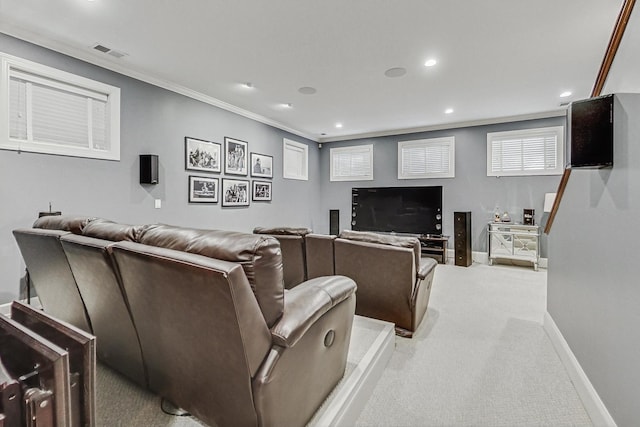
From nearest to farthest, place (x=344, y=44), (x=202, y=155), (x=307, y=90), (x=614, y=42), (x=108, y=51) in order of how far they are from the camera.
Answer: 1. (x=614, y=42)
2. (x=344, y=44)
3. (x=108, y=51)
4. (x=307, y=90)
5. (x=202, y=155)

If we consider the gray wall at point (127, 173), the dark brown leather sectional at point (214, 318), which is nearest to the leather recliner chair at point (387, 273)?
the dark brown leather sectional at point (214, 318)

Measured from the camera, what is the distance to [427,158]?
20.9 feet

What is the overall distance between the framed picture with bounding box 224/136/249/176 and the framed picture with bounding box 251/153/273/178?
188 millimetres

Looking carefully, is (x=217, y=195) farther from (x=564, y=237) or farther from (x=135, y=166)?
(x=564, y=237)

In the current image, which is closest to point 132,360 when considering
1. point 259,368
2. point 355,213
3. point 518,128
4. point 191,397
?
point 191,397

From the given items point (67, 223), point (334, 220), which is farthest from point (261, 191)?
point (67, 223)

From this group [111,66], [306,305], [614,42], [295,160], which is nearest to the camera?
[306,305]

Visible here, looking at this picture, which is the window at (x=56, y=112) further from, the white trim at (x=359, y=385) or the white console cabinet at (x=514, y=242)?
the white console cabinet at (x=514, y=242)

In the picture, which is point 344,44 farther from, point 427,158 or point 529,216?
point 529,216

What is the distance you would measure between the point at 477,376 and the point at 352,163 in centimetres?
578

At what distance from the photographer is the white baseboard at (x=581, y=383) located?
150 cm

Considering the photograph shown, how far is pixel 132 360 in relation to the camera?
1.65 meters

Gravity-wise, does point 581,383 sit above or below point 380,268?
below

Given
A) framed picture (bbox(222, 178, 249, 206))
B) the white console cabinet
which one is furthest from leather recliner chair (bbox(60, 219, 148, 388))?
the white console cabinet
